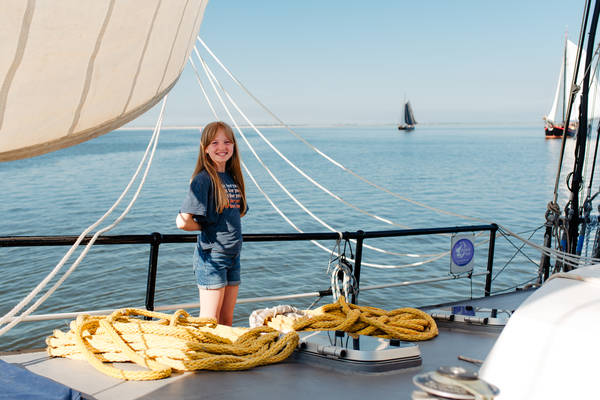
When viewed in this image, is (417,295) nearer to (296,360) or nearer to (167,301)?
(167,301)

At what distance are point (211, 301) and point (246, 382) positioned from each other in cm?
69

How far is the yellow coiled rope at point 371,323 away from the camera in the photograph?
9.69 ft

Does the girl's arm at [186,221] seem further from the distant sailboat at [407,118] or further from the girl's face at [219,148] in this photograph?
the distant sailboat at [407,118]

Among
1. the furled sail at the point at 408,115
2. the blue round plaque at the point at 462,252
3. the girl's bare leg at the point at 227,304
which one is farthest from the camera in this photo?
the furled sail at the point at 408,115

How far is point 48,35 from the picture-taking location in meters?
0.85

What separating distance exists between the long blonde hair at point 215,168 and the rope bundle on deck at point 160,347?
2.48ft

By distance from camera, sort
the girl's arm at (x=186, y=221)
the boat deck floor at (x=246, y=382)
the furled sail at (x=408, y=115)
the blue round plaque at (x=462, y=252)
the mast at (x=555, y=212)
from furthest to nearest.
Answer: the furled sail at (x=408, y=115)
the mast at (x=555, y=212)
the blue round plaque at (x=462, y=252)
the girl's arm at (x=186, y=221)
the boat deck floor at (x=246, y=382)

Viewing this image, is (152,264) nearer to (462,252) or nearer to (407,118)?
(462,252)

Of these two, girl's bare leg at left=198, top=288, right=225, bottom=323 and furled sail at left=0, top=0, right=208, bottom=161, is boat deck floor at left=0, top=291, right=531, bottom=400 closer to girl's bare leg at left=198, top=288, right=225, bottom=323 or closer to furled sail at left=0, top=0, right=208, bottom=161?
girl's bare leg at left=198, top=288, right=225, bottom=323

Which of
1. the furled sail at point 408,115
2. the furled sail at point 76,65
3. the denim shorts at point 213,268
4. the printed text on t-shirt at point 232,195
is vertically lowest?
the denim shorts at point 213,268

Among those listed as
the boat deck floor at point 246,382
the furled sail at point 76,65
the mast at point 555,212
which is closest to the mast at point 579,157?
the mast at point 555,212

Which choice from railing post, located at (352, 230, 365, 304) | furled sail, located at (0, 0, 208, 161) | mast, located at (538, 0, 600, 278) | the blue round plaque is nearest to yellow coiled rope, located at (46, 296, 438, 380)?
railing post, located at (352, 230, 365, 304)

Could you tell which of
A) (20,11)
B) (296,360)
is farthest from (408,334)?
(20,11)

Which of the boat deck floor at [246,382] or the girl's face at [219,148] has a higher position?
the girl's face at [219,148]
